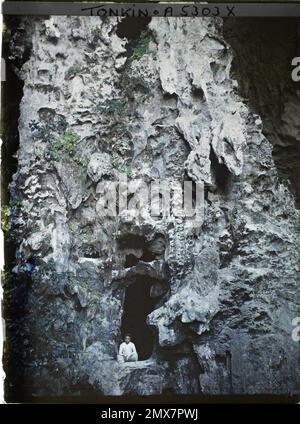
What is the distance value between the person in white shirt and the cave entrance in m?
0.02

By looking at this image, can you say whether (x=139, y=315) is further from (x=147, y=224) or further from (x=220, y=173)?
(x=220, y=173)

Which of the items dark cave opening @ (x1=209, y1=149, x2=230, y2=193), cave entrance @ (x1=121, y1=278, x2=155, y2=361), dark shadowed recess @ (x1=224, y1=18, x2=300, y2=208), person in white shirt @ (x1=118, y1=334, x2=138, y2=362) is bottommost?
person in white shirt @ (x1=118, y1=334, x2=138, y2=362)

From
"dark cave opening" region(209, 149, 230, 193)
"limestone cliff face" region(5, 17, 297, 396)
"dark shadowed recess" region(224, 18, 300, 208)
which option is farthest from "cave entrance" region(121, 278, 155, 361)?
"dark shadowed recess" region(224, 18, 300, 208)

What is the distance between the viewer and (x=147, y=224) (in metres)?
2.77

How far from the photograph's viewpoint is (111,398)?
269 cm

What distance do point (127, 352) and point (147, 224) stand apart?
67 centimetres

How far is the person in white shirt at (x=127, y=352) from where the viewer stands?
2732 millimetres

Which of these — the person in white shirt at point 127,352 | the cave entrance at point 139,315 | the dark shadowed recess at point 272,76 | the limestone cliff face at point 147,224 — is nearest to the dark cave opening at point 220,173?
the limestone cliff face at point 147,224

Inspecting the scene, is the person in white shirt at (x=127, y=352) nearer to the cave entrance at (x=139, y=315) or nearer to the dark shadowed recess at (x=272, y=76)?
the cave entrance at (x=139, y=315)

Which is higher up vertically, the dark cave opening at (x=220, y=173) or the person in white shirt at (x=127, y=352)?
the dark cave opening at (x=220, y=173)

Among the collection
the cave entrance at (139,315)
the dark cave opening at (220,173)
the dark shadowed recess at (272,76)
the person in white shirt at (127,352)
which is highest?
the dark shadowed recess at (272,76)

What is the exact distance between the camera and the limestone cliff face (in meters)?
2.73

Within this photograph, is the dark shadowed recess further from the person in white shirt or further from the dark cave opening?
the person in white shirt

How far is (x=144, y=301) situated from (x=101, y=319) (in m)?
0.25
